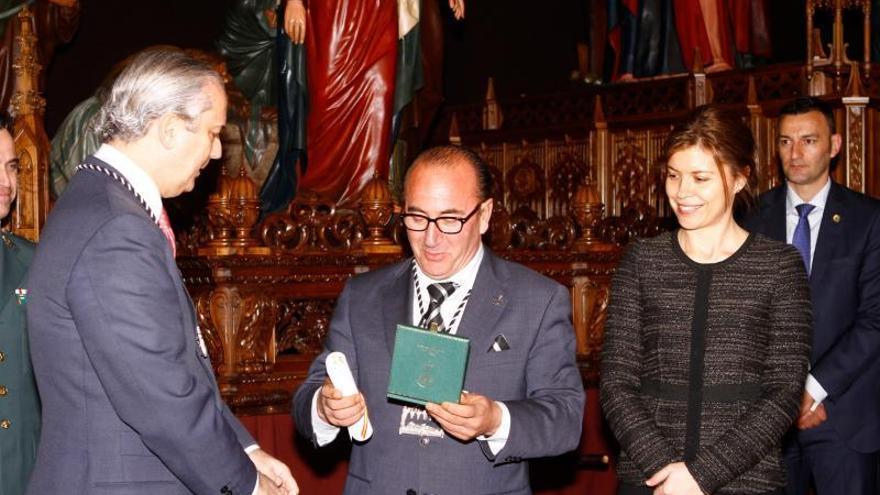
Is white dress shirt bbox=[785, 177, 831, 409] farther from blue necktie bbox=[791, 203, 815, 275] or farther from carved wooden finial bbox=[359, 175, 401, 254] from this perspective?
carved wooden finial bbox=[359, 175, 401, 254]

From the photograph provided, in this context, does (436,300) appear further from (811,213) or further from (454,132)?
(454,132)

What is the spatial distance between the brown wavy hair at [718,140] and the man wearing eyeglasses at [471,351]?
1.48ft

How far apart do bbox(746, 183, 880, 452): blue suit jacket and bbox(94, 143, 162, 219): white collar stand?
2264 mm

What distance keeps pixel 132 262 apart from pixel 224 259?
211 centimetres

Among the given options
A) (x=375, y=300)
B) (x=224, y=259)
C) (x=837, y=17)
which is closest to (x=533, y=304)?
(x=375, y=300)

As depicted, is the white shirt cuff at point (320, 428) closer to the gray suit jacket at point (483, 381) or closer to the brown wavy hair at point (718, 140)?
the gray suit jacket at point (483, 381)

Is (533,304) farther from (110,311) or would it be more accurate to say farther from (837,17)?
(837,17)

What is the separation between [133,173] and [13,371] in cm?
105

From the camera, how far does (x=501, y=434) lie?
8.38 feet

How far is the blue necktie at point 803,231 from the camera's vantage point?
3898 millimetres

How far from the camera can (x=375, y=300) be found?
279 centimetres

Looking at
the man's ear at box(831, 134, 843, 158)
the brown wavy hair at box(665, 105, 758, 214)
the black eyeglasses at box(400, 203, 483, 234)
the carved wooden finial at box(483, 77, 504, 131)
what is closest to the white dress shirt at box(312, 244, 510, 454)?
the black eyeglasses at box(400, 203, 483, 234)

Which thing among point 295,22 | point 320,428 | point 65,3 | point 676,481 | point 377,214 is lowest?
point 676,481

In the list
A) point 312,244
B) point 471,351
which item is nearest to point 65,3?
point 312,244
